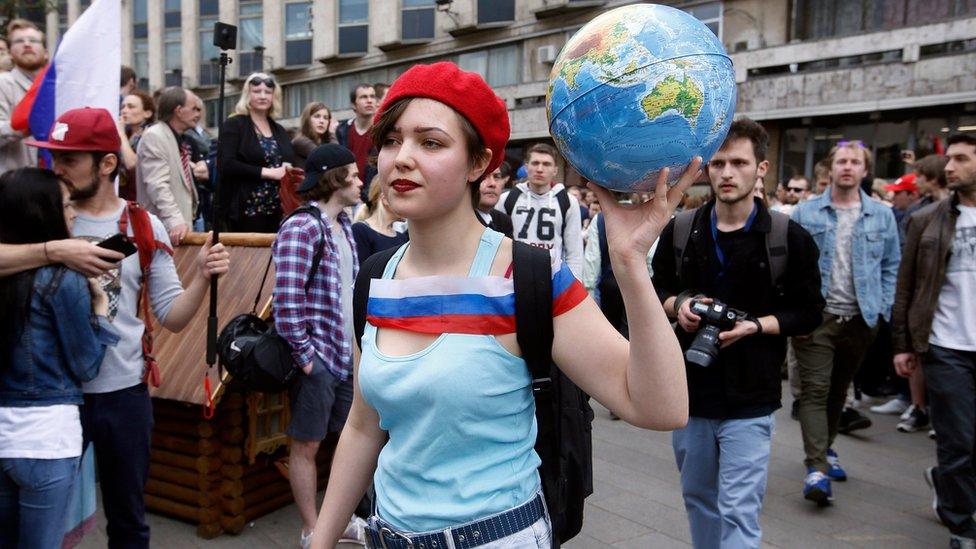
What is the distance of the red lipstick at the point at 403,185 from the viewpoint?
1771 millimetres

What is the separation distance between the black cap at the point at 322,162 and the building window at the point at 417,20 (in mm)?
26161

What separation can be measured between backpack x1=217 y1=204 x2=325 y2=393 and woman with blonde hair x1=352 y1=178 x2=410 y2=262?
770 millimetres

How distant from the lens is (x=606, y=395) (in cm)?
169

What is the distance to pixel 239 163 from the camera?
19.6 ft

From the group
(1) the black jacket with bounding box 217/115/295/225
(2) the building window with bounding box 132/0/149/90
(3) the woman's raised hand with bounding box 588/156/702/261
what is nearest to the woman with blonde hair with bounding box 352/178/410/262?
(1) the black jacket with bounding box 217/115/295/225

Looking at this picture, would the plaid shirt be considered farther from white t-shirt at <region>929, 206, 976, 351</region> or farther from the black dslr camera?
white t-shirt at <region>929, 206, 976, 351</region>

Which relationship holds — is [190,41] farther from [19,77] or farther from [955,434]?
[955,434]

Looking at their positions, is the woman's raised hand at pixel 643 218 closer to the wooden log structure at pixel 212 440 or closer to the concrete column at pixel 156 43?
the wooden log structure at pixel 212 440

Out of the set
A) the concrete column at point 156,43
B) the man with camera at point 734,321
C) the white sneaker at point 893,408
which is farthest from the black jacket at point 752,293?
the concrete column at point 156,43

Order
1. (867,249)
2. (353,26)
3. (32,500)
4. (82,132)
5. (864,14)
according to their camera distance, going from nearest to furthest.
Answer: (32,500), (82,132), (867,249), (864,14), (353,26)

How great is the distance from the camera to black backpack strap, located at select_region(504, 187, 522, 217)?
7438 mm

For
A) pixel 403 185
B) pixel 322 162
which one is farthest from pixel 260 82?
pixel 403 185

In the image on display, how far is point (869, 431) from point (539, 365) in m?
6.67

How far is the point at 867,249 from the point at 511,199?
10.7 ft
